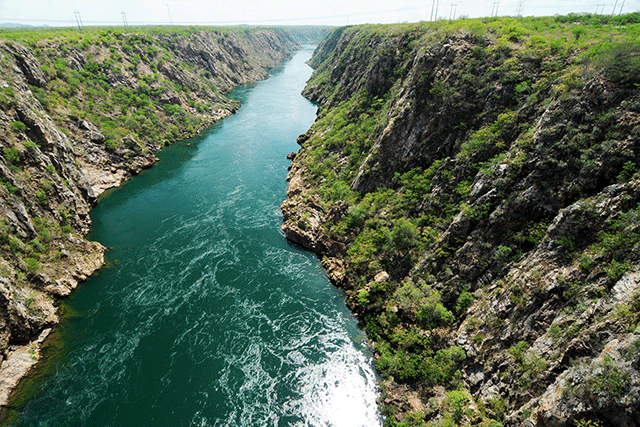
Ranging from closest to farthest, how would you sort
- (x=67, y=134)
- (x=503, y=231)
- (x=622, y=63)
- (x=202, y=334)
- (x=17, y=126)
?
(x=622, y=63), (x=503, y=231), (x=202, y=334), (x=17, y=126), (x=67, y=134)

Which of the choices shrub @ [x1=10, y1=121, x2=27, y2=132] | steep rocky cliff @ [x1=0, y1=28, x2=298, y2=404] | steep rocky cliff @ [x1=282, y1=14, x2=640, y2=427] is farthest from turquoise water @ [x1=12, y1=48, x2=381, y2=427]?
shrub @ [x1=10, y1=121, x2=27, y2=132]

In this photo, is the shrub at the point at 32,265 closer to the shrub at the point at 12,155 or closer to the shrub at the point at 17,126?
the shrub at the point at 12,155

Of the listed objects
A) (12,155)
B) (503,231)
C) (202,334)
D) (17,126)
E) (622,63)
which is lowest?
(202,334)

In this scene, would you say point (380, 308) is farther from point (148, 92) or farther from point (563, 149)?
point (148, 92)

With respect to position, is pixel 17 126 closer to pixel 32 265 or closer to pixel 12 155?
pixel 12 155

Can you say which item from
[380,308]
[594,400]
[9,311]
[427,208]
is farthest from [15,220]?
[594,400]

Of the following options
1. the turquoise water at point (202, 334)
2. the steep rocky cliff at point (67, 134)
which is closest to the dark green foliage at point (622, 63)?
the turquoise water at point (202, 334)

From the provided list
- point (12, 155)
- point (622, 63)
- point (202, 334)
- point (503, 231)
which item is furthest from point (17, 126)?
point (622, 63)

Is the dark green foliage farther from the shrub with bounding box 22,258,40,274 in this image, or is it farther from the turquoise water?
the shrub with bounding box 22,258,40,274
